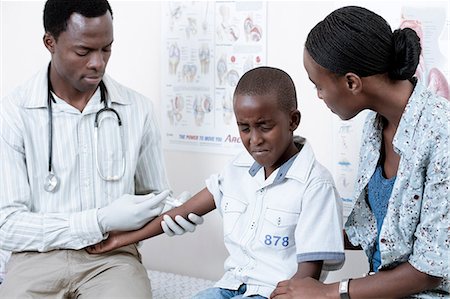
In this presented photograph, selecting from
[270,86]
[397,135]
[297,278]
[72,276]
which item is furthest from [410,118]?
[72,276]

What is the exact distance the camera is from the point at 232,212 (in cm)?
182

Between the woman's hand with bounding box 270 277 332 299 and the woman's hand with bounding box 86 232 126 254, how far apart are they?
0.59 m

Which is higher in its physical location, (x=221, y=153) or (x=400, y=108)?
(x=400, y=108)

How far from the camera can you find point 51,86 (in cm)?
204

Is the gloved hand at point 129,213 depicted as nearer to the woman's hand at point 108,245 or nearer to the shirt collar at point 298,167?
the woman's hand at point 108,245

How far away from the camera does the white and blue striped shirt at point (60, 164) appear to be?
6.38 ft

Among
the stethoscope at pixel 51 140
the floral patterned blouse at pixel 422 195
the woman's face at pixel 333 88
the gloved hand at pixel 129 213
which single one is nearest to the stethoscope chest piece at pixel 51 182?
the stethoscope at pixel 51 140

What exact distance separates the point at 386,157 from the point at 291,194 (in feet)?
0.85

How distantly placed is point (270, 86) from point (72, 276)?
2.72 feet

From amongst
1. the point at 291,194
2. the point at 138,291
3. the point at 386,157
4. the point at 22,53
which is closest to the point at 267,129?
the point at 291,194

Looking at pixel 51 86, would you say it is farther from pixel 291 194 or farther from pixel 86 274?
pixel 291 194

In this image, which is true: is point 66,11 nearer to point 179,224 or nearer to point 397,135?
point 179,224

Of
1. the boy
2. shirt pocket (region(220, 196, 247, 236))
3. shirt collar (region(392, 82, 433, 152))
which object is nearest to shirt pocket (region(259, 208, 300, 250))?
the boy

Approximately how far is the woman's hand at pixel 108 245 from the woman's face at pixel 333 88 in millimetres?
803
